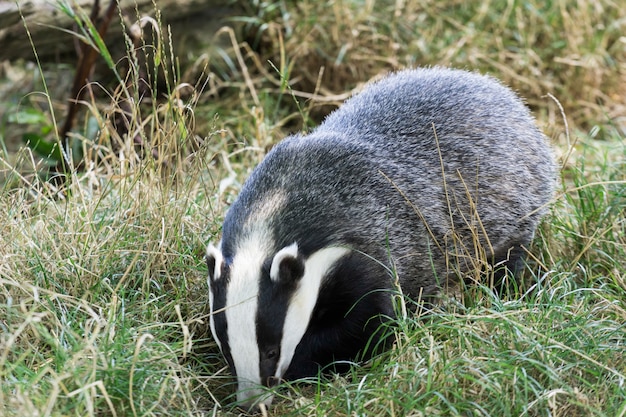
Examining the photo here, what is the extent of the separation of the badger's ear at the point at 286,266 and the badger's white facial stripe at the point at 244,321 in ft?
0.29

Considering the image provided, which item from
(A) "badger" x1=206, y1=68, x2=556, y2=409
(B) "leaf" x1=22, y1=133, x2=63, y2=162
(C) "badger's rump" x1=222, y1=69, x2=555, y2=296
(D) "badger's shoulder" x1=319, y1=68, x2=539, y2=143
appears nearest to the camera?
(A) "badger" x1=206, y1=68, x2=556, y2=409

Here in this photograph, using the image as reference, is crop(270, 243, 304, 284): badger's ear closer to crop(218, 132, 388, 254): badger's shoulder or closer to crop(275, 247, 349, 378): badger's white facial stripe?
crop(275, 247, 349, 378): badger's white facial stripe

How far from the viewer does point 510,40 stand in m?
7.47

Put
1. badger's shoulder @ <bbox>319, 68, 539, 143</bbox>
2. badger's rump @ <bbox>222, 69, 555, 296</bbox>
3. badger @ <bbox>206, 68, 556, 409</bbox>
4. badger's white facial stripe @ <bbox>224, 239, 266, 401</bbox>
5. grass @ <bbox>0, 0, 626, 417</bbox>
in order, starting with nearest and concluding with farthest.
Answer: grass @ <bbox>0, 0, 626, 417</bbox> < badger's white facial stripe @ <bbox>224, 239, 266, 401</bbox> < badger @ <bbox>206, 68, 556, 409</bbox> < badger's rump @ <bbox>222, 69, 555, 296</bbox> < badger's shoulder @ <bbox>319, 68, 539, 143</bbox>

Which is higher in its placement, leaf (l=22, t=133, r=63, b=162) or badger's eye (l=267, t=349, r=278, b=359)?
badger's eye (l=267, t=349, r=278, b=359)

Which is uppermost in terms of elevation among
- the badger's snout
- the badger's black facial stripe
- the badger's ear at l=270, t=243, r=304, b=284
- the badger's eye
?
the badger's ear at l=270, t=243, r=304, b=284

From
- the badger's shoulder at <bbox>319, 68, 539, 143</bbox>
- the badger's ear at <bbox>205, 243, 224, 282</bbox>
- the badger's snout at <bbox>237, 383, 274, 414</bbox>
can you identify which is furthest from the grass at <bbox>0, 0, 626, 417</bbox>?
the badger's shoulder at <bbox>319, 68, 539, 143</bbox>

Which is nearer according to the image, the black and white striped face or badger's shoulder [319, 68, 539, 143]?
the black and white striped face

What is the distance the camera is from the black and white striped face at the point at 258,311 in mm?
3449

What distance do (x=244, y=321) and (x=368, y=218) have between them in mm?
901

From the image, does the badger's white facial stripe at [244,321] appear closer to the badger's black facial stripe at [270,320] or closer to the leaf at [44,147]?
the badger's black facial stripe at [270,320]

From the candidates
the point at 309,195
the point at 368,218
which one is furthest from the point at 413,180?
the point at 309,195

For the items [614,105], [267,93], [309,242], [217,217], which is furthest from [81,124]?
[614,105]

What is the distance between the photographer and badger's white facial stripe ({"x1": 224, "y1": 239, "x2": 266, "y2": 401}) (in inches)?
135
